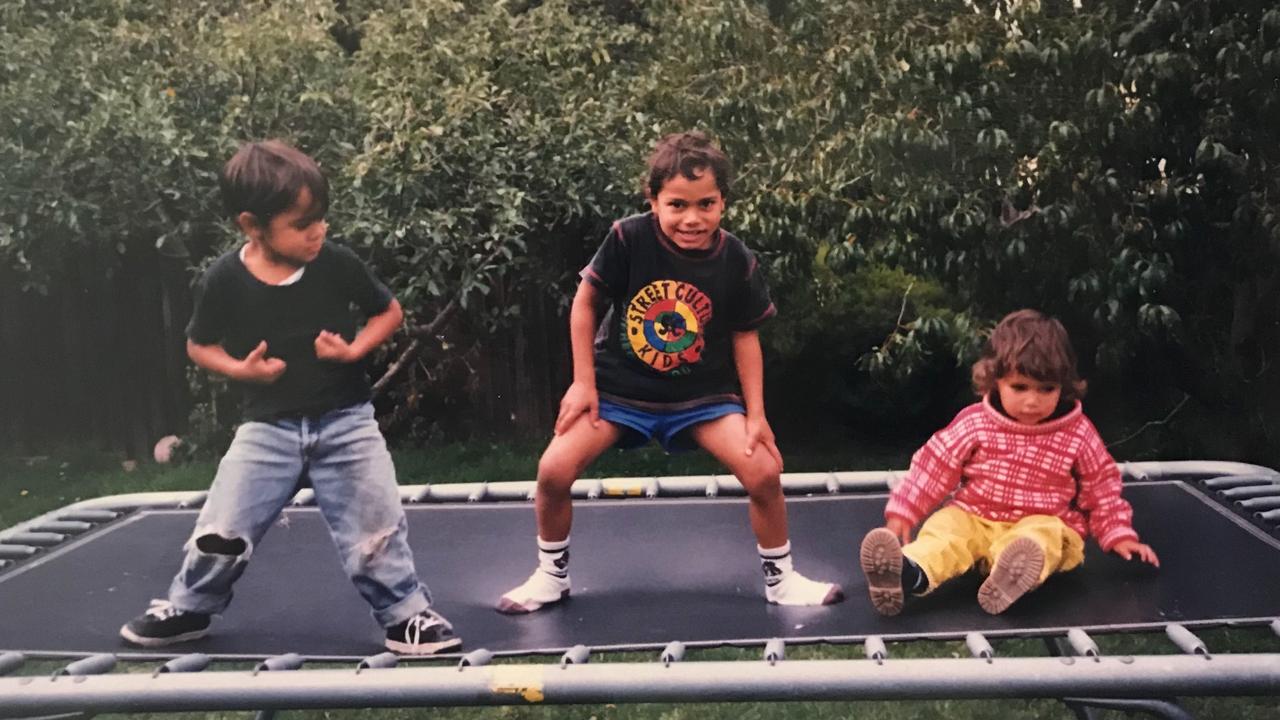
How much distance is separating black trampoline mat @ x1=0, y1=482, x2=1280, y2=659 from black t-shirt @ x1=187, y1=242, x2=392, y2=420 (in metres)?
0.37

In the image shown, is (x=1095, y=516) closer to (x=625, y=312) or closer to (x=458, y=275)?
(x=625, y=312)

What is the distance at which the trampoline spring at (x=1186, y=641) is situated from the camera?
4.87 ft

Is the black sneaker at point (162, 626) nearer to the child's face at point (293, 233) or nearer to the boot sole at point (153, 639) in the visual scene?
the boot sole at point (153, 639)

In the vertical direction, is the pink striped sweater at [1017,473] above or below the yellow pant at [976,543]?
above

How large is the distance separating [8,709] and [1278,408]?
2272 mm

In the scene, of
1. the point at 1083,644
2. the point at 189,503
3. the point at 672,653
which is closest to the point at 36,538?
the point at 189,503

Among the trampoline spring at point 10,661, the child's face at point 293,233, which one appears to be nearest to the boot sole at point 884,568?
the child's face at point 293,233

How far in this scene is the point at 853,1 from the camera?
224 cm

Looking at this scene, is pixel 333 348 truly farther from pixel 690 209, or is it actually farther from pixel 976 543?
pixel 976 543

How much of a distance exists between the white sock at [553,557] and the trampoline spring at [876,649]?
0.52m

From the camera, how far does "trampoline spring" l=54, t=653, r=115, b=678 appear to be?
155 centimetres

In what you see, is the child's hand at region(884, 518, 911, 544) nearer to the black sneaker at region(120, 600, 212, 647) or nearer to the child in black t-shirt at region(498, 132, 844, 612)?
the child in black t-shirt at region(498, 132, 844, 612)

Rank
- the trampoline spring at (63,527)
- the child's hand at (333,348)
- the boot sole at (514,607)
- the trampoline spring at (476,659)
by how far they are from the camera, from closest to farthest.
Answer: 1. the trampoline spring at (476,659)
2. the child's hand at (333,348)
3. the boot sole at (514,607)
4. the trampoline spring at (63,527)

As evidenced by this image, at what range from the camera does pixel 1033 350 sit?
1.77 meters
